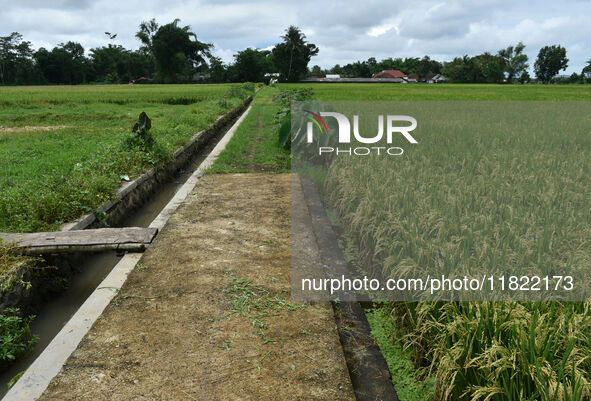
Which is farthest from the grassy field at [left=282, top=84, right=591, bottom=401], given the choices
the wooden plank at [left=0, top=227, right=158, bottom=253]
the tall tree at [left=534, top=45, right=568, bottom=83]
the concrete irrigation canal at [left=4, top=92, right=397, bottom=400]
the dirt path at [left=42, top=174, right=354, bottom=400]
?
the tall tree at [left=534, top=45, right=568, bottom=83]

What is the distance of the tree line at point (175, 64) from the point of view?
6106cm

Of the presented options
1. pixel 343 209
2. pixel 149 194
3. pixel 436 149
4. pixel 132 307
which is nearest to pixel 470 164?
pixel 436 149

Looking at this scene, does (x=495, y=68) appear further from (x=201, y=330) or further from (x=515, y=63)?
(x=201, y=330)

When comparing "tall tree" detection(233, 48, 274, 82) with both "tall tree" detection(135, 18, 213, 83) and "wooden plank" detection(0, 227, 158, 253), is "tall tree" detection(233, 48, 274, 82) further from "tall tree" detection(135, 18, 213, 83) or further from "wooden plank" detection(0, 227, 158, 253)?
"wooden plank" detection(0, 227, 158, 253)

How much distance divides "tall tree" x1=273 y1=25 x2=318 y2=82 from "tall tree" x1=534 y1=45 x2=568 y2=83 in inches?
2072

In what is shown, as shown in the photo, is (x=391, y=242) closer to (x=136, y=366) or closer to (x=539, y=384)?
(x=539, y=384)

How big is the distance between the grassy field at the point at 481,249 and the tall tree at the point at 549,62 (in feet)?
309

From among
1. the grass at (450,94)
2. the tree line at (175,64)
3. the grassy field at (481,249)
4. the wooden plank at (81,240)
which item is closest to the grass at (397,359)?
the grassy field at (481,249)

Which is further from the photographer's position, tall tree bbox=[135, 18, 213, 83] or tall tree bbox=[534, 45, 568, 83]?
tall tree bbox=[534, 45, 568, 83]

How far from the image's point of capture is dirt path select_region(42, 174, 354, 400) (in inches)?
81.4

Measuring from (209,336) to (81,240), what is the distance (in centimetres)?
190

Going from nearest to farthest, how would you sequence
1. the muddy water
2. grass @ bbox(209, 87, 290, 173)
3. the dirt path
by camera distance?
the dirt path → the muddy water → grass @ bbox(209, 87, 290, 173)

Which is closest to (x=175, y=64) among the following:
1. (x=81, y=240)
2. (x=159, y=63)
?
(x=159, y=63)

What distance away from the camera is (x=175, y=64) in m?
60.1
